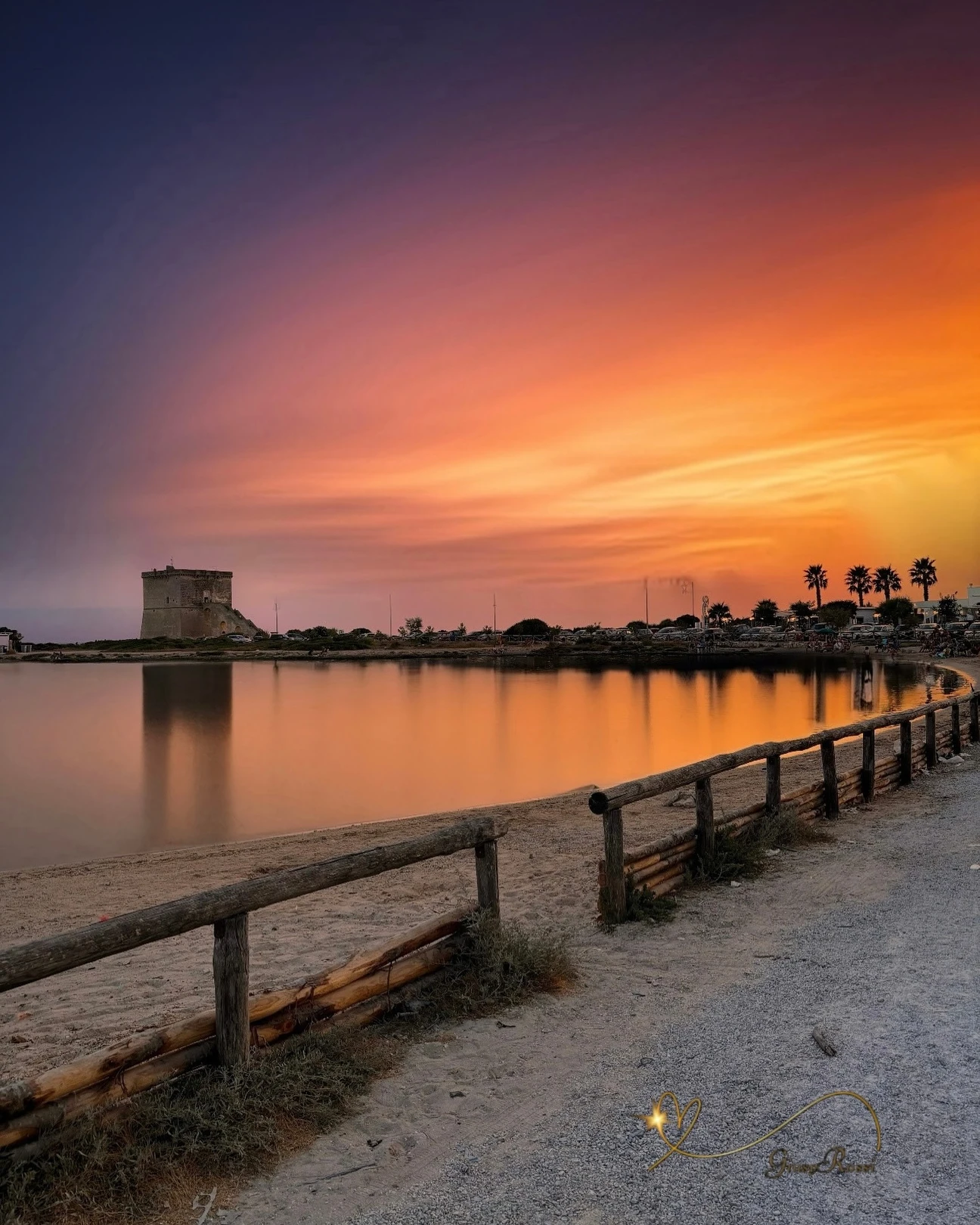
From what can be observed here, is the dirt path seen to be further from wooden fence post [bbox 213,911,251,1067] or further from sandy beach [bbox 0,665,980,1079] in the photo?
wooden fence post [bbox 213,911,251,1067]

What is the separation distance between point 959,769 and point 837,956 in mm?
12039

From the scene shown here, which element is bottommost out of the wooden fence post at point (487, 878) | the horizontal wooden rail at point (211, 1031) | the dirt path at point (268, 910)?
the dirt path at point (268, 910)

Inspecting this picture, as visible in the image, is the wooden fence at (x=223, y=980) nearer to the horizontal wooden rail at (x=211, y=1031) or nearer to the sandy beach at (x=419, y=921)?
the horizontal wooden rail at (x=211, y=1031)

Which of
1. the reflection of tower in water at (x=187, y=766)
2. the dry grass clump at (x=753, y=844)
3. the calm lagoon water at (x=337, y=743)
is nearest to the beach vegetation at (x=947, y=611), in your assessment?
the calm lagoon water at (x=337, y=743)

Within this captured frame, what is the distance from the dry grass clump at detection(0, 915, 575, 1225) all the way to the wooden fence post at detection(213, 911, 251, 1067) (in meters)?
0.11

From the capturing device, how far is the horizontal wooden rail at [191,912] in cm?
411

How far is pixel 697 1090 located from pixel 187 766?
31840 millimetres

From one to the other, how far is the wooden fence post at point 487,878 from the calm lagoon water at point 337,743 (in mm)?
14747

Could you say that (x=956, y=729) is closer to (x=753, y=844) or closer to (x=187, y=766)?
(x=753, y=844)

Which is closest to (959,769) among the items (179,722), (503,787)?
(503,787)

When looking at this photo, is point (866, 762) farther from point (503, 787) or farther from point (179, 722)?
point (179, 722)

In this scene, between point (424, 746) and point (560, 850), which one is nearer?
point (560, 850)

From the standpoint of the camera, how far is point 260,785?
29.3m

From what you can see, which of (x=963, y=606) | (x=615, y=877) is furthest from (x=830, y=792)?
(x=963, y=606)
